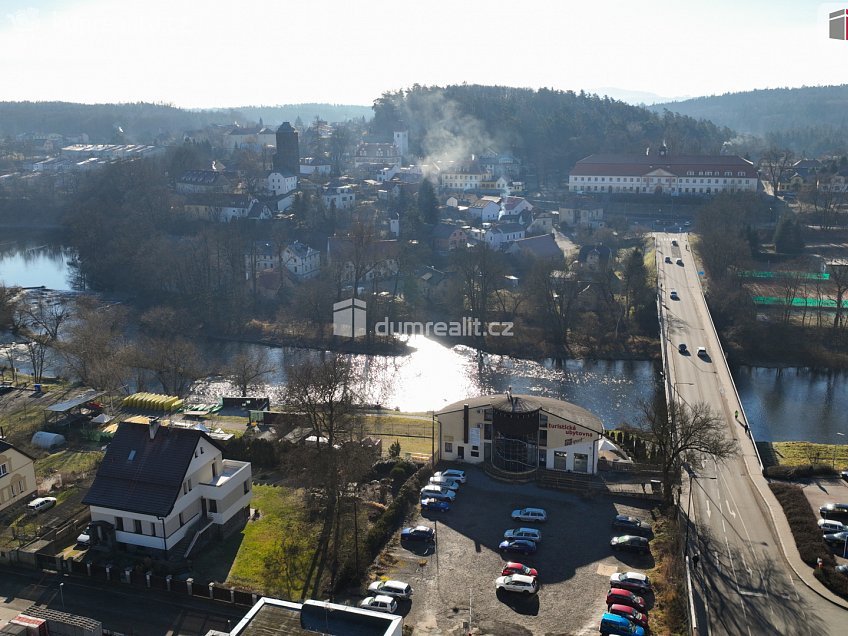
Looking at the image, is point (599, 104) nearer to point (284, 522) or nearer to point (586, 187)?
point (586, 187)

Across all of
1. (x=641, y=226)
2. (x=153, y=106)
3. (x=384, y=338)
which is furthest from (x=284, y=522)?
(x=153, y=106)

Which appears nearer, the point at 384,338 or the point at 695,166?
the point at 384,338

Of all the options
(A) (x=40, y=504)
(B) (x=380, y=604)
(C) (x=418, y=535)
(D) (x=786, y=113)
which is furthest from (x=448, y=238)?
(D) (x=786, y=113)

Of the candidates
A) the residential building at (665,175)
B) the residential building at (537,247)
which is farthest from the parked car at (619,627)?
the residential building at (665,175)

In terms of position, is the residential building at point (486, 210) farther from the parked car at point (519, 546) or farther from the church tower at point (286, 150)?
the parked car at point (519, 546)

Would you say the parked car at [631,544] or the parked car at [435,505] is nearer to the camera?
the parked car at [631,544]

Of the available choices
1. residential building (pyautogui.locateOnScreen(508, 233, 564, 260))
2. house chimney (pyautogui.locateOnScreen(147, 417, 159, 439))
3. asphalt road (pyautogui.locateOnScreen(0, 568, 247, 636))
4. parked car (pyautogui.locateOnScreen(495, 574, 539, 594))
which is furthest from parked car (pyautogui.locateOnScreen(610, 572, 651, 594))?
residential building (pyautogui.locateOnScreen(508, 233, 564, 260))

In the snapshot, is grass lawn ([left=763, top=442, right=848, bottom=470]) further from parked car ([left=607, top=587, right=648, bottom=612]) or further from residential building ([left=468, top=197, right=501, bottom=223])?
A: residential building ([left=468, top=197, right=501, bottom=223])

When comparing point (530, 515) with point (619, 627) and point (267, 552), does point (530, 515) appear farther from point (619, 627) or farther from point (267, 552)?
point (267, 552)
